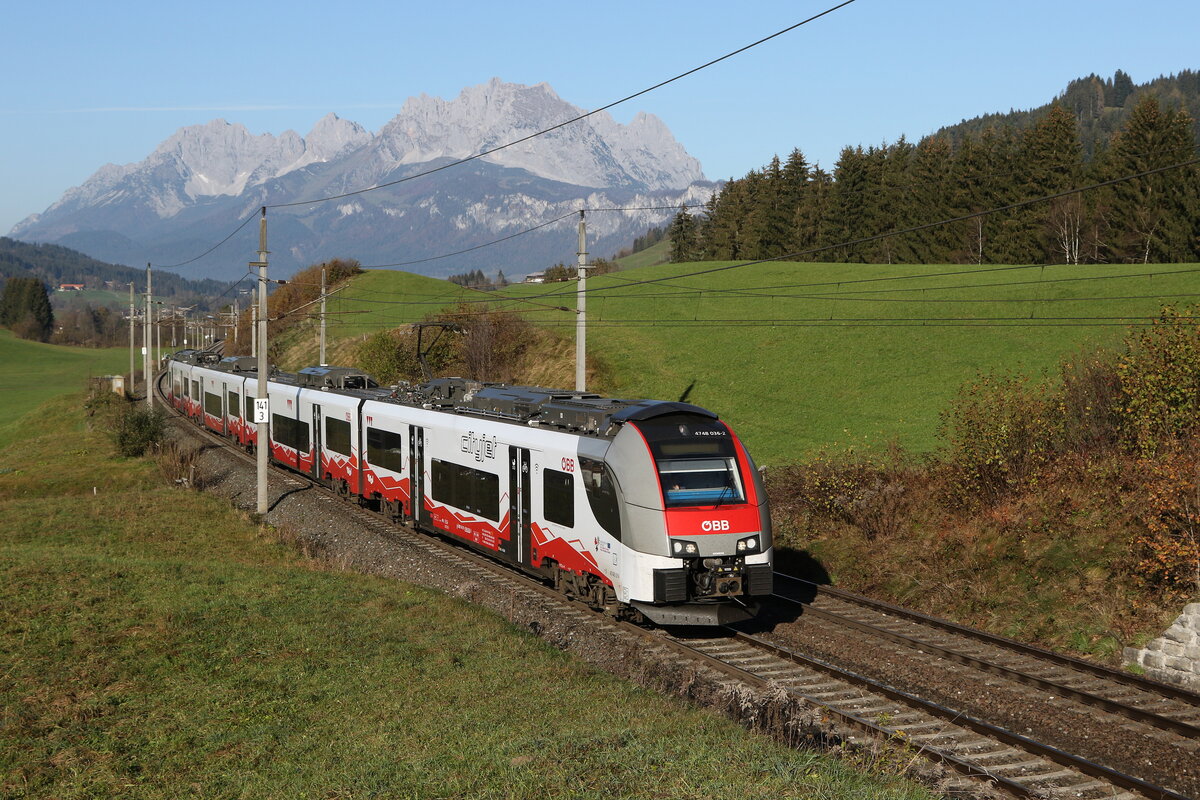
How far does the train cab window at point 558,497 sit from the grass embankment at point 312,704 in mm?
2301

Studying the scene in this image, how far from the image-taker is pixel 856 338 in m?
46.8

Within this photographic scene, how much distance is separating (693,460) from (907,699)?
196 inches

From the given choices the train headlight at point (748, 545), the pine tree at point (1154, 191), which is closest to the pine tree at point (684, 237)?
the pine tree at point (1154, 191)

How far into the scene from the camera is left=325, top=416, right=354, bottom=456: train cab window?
99.8 ft

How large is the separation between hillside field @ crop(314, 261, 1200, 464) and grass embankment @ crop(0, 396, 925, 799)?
15430 millimetres

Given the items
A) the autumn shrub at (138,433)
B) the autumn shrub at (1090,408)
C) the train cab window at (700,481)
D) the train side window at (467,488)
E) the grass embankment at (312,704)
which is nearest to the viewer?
the grass embankment at (312,704)

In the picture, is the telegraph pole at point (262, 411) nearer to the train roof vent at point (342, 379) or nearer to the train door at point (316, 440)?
the train door at point (316, 440)

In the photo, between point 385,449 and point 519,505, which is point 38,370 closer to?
point 385,449

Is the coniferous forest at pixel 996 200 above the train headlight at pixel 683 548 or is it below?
above

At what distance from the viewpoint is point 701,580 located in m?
15.6

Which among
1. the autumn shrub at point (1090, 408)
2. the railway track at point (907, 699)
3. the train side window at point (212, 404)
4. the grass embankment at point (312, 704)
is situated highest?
the autumn shrub at point (1090, 408)

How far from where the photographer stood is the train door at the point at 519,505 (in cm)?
1916

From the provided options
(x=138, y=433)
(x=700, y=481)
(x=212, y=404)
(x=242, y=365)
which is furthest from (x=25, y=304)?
(x=700, y=481)

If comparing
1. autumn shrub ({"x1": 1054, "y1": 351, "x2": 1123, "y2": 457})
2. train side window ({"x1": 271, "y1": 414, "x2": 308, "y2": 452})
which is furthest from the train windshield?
train side window ({"x1": 271, "y1": 414, "x2": 308, "y2": 452})
